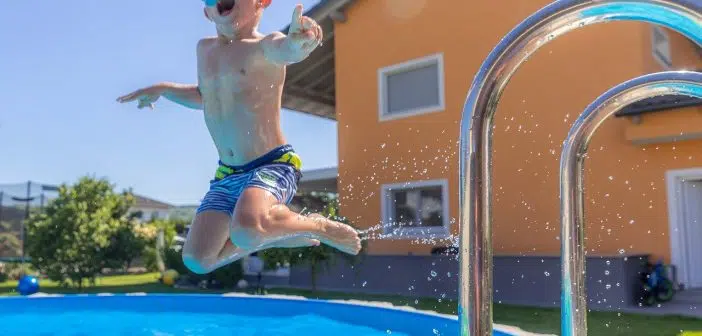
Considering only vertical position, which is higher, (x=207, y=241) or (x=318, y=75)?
(x=318, y=75)

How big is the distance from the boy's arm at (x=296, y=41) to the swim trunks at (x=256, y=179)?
0.56 metres

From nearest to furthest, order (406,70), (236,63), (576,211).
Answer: (576,211) < (236,63) < (406,70)

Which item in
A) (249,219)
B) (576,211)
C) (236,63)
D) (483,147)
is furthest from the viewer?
(236,63)

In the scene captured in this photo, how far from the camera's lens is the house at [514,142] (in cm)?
991

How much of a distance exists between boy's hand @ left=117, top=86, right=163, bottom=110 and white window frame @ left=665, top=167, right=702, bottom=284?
27.9 ft

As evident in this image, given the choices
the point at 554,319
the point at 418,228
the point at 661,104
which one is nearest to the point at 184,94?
the point at 554,319

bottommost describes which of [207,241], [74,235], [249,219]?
[207,241]

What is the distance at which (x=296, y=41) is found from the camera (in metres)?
3.02

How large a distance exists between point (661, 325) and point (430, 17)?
7.41 metres

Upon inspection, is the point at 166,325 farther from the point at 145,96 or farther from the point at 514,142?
the point at 514,142

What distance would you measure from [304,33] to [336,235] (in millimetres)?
1254

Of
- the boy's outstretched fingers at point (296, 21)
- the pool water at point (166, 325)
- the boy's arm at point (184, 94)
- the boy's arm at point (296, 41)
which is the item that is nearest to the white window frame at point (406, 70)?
the pool water at point (166, 325)

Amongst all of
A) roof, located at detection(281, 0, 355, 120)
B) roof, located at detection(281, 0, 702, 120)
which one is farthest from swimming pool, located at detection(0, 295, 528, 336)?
roof, located at detection(281, 0, 355, 120)

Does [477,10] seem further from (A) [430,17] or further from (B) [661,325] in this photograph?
(B) [661,325]
